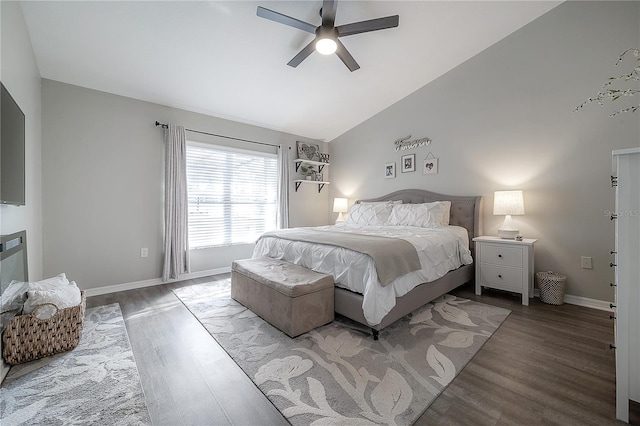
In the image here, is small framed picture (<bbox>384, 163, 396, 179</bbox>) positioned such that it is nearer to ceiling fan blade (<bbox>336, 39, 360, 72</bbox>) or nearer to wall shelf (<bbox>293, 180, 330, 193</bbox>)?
wall shelf (<bbox>293, 180, 330, 193</bbox>)

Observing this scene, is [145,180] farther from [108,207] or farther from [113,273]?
[113,273]

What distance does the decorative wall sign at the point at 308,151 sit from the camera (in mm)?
5078

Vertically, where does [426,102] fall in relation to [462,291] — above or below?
above

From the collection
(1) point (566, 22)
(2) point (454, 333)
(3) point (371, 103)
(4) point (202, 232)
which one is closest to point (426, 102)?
(3) point (371, 103)

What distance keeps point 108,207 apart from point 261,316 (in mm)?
2413

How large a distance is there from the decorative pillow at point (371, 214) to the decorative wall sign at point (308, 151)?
5.12 feet

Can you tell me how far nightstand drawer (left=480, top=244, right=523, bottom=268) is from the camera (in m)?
2.77

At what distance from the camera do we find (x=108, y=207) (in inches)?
124

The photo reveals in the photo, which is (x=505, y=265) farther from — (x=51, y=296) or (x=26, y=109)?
(x=26, y=109)

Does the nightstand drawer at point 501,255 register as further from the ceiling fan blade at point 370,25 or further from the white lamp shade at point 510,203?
the ceiling fan blade at point 370,25

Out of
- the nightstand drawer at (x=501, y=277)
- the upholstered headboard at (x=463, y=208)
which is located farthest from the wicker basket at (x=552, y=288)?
the upholstered headboard at (x=463, y=208)

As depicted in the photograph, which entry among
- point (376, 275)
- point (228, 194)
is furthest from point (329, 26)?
point (228, 194)

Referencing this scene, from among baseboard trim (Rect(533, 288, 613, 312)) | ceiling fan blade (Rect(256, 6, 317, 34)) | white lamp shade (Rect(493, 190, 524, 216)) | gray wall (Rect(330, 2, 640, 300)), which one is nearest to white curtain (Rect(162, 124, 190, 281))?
ceiling fan blade (Rect(256, 6, 317, 34))

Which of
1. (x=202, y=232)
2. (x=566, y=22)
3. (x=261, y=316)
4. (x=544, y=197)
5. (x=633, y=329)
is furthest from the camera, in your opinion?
(x=202, y=232)
